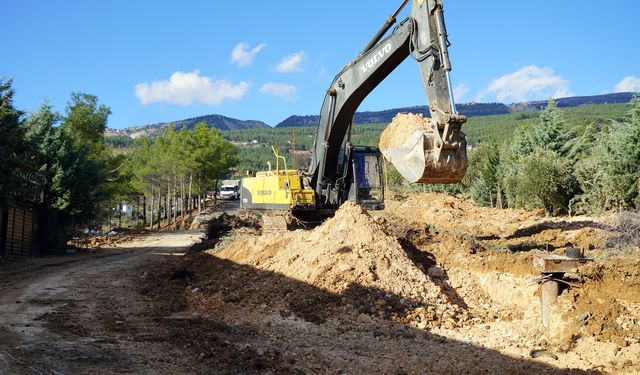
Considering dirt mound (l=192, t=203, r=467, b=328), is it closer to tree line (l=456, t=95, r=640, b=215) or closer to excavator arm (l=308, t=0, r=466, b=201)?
excavator arm (l=308, t=0, r=466, b=201)

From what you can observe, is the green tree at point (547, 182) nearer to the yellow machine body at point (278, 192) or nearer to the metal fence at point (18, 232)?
the yellow machine body at point (278, 192)

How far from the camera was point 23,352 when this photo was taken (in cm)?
802

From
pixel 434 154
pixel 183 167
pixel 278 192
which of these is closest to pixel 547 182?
pixel 278 192

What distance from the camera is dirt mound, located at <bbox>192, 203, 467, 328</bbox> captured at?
10.1 metres

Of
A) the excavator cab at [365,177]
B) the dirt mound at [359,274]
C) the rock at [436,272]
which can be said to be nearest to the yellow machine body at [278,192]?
the excavator cab at [365,177]

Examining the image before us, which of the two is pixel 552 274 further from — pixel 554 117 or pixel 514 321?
pixel 554 117

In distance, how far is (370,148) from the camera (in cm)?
1731

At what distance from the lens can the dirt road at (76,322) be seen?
7.61 meters

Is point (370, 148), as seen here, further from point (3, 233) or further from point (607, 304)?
point (3, 233)

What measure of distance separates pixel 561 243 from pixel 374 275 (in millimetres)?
8817

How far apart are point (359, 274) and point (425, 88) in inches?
149

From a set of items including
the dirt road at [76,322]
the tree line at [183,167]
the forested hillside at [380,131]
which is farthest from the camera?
the forested hillside at [380,131]

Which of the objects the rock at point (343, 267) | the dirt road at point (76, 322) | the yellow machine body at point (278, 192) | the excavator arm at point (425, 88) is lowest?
the dirt road at point (76, 322)

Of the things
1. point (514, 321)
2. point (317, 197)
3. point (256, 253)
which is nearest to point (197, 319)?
point (256, 253)
